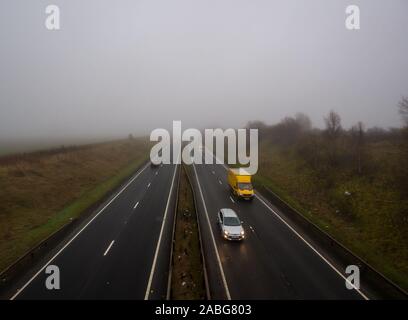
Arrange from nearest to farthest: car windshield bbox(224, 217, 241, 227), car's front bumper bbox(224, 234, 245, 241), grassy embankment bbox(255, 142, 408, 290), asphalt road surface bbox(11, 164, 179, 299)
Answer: asphalt road surface bbox(11, 164, 179, 299), grassy embankment bbox(255, 142, 408, 290), car's front bumper bbox(224, 234, 245, 241), car windshield bbox(224, 217, 241, 227)

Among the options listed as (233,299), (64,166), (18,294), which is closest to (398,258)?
(233,299)

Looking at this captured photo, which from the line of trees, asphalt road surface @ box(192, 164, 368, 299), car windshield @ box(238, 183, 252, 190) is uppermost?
the line of trees

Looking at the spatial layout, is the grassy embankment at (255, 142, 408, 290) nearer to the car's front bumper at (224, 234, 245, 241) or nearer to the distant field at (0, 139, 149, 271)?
the car's front bumper at (224, 234, 245, 241)

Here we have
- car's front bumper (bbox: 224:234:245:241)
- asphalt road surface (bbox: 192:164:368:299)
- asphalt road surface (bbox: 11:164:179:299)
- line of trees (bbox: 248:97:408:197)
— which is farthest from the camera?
line of trees (bbox: 248:97:408:197)

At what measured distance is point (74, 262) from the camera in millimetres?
15703

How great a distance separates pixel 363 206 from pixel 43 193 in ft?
118

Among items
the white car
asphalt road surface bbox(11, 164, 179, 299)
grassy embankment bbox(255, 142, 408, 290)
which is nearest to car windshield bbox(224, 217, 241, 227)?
the white car

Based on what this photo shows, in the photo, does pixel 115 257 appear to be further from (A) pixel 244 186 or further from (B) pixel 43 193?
→ (B) pixel 43 193

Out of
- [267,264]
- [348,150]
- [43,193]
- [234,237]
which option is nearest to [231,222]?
[234,237]

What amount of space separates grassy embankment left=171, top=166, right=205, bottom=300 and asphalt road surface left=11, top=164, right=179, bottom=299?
0.65m

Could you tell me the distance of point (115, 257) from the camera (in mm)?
16297

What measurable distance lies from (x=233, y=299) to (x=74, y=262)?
34.8 ft

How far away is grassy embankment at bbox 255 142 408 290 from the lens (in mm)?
17359
